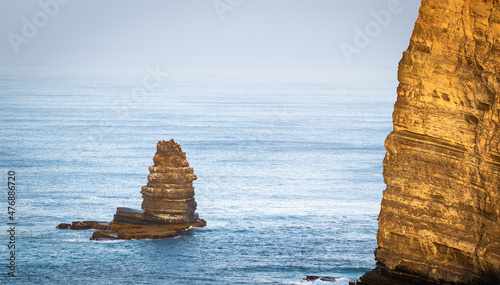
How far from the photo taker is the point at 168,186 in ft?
240

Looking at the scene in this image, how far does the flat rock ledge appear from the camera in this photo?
7275 cm

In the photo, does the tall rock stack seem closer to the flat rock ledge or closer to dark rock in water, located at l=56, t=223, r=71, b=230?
A: the flat rock ledge

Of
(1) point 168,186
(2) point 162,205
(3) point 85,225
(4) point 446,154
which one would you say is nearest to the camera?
(4) point 446,154

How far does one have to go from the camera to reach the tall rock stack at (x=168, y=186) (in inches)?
2867

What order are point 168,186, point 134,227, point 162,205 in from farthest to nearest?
1. point 134,227
2. point 162,205
3. point 168,186

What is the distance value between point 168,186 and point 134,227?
4437mm

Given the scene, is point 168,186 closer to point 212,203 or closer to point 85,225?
point 85,225

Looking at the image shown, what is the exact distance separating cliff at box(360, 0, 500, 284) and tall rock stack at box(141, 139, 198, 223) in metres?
33.4

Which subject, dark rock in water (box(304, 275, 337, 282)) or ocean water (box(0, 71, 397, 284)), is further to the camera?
ocean water (box(0, 71, 397, 284))

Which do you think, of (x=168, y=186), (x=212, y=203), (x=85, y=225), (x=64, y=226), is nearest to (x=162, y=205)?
(x=168, y=186)

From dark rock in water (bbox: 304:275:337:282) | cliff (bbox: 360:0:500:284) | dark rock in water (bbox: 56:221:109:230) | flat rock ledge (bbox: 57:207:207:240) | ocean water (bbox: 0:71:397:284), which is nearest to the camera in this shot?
cliff (bbox: 360:0:500:284)

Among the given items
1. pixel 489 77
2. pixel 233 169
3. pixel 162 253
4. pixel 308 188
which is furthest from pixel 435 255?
pixel 233 169

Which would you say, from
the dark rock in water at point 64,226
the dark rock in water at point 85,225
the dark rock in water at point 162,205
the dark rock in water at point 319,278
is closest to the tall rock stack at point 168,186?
the dark rock in water at point 162,205

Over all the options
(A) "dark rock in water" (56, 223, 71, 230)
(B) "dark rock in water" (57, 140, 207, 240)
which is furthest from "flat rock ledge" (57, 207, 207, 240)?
(A) "dark rock in water" (56, 223, 71, 230)
